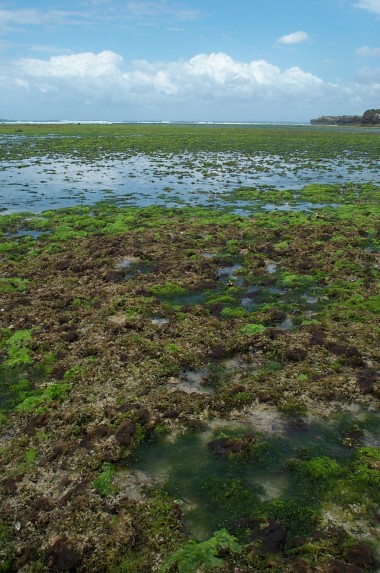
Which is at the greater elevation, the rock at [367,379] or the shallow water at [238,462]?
the rock at [367,379]

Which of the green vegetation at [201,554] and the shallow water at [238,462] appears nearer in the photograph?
the green vegetation at [201,554]

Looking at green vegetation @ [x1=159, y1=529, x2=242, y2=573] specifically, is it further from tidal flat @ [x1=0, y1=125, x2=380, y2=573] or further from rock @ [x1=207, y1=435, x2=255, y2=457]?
rock @ [x1=207, y1=435, x2=255, y2=457]

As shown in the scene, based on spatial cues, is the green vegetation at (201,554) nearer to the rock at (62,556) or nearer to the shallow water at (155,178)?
the rock at (62,556)

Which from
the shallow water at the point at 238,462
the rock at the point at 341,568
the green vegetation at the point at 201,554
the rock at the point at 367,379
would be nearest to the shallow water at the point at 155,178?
the rock at the point at 367,379

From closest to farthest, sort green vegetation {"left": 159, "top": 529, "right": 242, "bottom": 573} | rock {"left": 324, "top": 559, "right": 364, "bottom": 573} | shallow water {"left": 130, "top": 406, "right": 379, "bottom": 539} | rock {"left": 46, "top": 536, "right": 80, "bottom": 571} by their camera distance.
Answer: rock {"left": 324, "top": 559, "right": 364, "bottom": 573}
green vegetation {"left": 159, "top": 529, "right": 242, "bottom": 573}
rock {"left": 46, "top": 536, "right": 80, "bottom": 571}
shallow water {"left": 130, "top": 406, "right": 379, "bottom": 539}

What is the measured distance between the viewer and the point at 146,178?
41562 mm

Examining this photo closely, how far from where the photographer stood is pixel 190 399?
9.48 metres

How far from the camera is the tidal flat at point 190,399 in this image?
6.39 metres

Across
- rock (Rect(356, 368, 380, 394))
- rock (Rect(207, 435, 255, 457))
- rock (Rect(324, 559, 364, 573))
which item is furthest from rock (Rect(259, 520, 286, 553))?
rock (Rect(356, 368, 380, 394))

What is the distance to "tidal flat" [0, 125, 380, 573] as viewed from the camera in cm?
639

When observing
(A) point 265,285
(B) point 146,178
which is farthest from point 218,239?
(B) point 146,178

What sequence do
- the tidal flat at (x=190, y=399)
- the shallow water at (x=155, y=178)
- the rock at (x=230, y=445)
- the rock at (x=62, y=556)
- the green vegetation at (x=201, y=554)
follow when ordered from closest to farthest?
1. the green vegetation at (x=201, y=554)
2. the rock at (x=62, y=556)
3. the tidal flat at (x=190, y=399)
4. the rock at (x=230, y=445)
5. the shallow water at (x=155, y=178)

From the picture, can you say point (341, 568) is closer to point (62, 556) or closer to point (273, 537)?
point (273, 537)

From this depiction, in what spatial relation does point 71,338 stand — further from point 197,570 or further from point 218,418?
point 197,570
